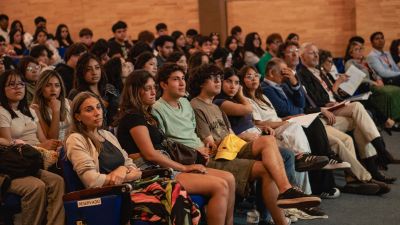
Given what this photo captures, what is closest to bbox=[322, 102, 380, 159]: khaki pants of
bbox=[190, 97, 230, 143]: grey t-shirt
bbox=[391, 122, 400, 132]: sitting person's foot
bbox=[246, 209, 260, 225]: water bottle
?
bbox=[190, 97, 230, 143]: grey t-shirt

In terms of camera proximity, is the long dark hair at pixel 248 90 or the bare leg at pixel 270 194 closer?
the bare leg at pixel 270 194

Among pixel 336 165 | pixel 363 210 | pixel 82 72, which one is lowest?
pixel 363 210

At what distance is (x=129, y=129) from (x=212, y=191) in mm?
635

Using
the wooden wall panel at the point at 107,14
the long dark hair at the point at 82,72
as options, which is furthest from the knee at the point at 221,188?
the wooden wall panel at the point at 107,14

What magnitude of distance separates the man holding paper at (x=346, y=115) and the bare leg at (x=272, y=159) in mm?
1508

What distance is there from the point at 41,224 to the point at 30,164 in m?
→ 0.34

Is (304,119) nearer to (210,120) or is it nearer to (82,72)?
(210,120)

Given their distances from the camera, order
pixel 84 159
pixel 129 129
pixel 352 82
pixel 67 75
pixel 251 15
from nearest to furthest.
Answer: pixel 84 159 < pixel 129 129 < pixel 67 75 < pixel 352 82 < pixel 251 15

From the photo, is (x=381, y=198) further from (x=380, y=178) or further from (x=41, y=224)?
(x=41, y=224)

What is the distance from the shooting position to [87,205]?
330 cm

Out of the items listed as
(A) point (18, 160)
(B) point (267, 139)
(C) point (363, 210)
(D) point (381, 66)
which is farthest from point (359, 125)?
(A) point (18, 160)

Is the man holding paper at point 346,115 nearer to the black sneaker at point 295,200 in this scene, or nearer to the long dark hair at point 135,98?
the black sneaker at point 295,200

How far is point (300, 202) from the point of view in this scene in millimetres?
4070

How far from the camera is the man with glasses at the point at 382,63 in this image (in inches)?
332
